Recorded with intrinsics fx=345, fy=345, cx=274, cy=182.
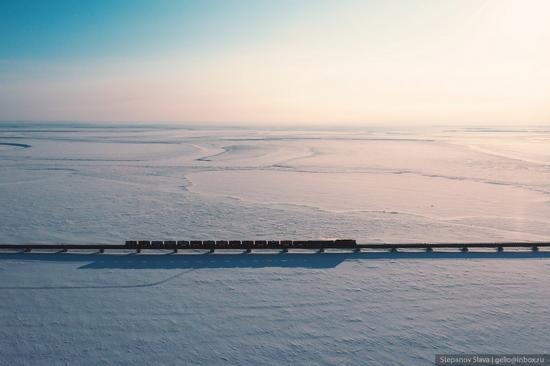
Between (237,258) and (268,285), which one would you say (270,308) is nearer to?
(268,285)

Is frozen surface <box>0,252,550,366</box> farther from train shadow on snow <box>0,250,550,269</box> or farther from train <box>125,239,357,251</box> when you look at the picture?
train <box>125,239,357,251</box>

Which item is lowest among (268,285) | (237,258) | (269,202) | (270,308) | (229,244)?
(270,308)

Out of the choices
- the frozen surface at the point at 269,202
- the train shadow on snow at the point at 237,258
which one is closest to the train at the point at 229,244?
the train shadow on snow at the point at 237,258

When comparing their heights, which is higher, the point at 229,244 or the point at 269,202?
the point at 269,202

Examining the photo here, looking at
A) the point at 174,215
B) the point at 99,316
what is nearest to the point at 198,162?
the point at 174,215

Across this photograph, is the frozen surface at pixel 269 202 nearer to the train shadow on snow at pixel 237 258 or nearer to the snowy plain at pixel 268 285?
the snowy plain at pixel 268 285

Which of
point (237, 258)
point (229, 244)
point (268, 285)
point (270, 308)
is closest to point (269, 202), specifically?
point (229, 244)

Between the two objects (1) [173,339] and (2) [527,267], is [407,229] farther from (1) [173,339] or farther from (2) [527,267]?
(1) [173,339]

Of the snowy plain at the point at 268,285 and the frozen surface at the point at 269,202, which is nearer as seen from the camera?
the snowy plain at the point at 268,285
